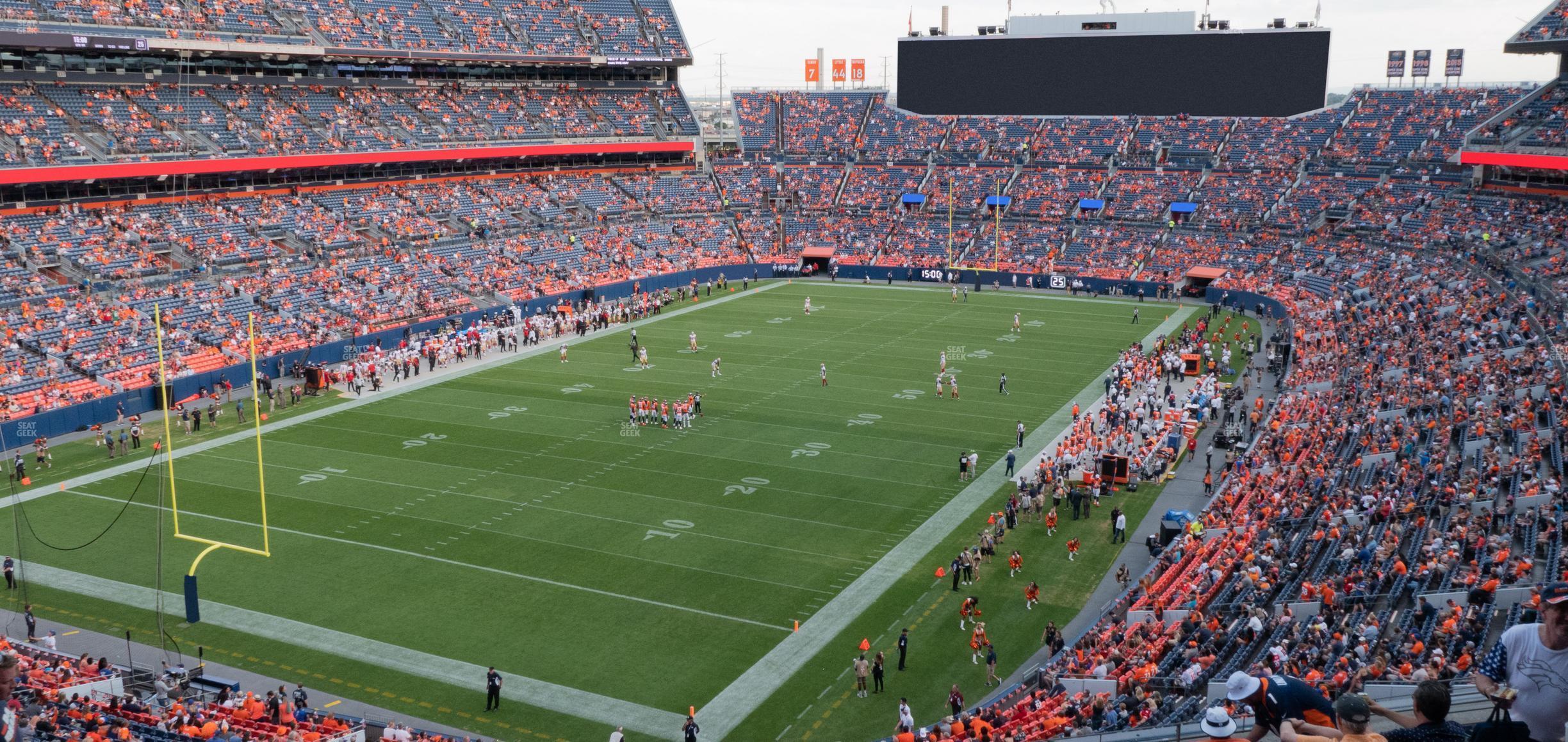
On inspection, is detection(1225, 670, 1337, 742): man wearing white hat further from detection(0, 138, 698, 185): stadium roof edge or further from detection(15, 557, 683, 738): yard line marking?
detection(0, 138, 698, 185): stadium roof edge

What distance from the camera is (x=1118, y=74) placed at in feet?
244

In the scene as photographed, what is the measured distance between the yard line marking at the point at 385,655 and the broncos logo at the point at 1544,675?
46.0 feet

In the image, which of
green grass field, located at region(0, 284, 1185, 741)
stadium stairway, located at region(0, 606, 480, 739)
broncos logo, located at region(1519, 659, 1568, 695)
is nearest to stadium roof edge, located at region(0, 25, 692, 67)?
green grass field, located at region(0, 284, 1185, 741)

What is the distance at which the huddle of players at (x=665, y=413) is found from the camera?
3697 centimetres

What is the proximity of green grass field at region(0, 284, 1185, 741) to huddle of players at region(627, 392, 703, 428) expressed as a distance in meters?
0.54

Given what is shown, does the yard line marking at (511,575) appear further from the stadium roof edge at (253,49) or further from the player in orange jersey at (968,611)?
the stadium roof edge at (253,49)

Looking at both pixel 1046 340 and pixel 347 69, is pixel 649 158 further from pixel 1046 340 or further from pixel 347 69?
pixel 1046 340

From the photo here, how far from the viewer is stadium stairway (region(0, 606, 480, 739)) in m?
19.2

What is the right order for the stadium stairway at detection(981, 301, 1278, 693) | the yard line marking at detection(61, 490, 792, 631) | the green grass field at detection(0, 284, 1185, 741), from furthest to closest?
the yard line marking at detection(61, 490, 792, 631), the stadium stairway at detection(981, 301, 1278, 693), the green grass field at detection(0, 284, 1185, 741)

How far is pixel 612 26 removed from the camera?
77938mm

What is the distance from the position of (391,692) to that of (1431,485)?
19.9 m

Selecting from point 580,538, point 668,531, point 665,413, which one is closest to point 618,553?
point 580,538

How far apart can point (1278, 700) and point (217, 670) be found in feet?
62.8

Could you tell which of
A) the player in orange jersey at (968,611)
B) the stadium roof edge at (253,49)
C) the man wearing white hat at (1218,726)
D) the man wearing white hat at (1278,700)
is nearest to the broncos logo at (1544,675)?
the man wearing white hat at (1278,700)
